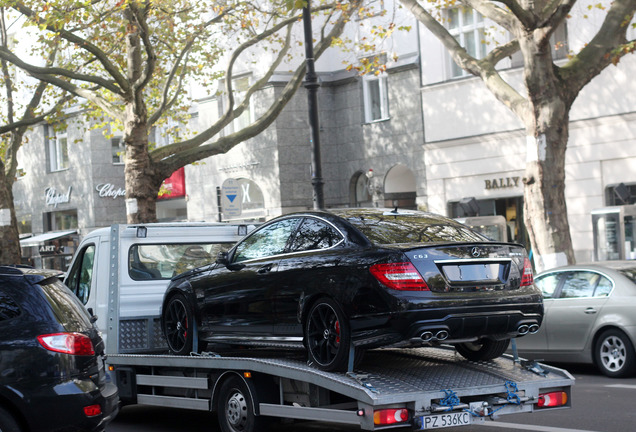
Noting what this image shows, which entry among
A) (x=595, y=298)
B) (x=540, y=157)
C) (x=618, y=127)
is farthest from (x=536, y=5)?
(x=618, y=127)

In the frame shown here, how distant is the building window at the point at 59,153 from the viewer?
136 ft

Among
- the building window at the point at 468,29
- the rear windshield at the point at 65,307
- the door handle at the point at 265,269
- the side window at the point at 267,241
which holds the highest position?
the building window at the point at 468,29

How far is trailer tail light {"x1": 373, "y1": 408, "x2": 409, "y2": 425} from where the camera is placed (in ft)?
22.3

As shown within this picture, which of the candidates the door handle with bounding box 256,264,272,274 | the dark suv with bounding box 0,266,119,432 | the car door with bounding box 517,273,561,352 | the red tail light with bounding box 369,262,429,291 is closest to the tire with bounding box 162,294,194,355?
the door handle with bounding box 256,264,272,274

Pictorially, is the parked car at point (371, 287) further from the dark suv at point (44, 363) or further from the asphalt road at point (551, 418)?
the dark suv at point (44, 363)

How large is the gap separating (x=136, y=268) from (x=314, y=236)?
320cm

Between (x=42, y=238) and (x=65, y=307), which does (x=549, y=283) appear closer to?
(x=65, y=307)

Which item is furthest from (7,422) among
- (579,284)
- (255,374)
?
(579,284)

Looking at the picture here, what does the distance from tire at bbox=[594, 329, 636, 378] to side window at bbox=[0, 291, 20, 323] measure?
7.94 meters

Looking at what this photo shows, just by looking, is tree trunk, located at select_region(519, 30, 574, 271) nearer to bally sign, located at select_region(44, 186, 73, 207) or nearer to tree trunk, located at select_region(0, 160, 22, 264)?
tree trunk, located at select_region(0, 160, 22, 264)

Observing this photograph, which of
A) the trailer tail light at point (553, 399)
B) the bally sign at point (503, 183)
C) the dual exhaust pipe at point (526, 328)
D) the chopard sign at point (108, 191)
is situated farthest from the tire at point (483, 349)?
the chopard sign at point (108, 191)

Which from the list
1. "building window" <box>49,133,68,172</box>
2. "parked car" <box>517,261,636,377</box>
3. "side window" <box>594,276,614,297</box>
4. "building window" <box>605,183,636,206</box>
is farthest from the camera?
"building window" <box>49,133,68,172</box>

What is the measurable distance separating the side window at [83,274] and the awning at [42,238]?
27296 mm

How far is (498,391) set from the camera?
740 cm
